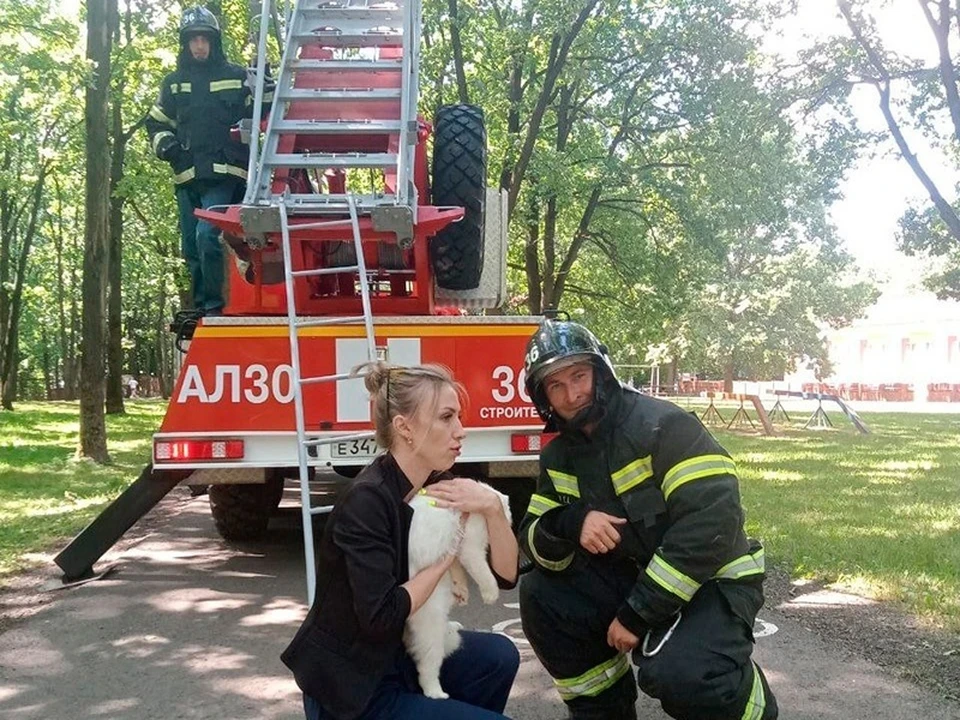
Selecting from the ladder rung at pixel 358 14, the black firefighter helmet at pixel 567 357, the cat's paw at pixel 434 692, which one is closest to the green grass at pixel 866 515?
the black firefighter helmet at pixel 567 357

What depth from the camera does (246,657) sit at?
13.4 feet

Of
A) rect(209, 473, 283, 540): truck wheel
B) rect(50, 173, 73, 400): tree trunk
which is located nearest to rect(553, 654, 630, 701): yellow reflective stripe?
rect(209, 473, 283, 540): truck wheel

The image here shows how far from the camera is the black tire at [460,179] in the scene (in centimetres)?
544

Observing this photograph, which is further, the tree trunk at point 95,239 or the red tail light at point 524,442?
the tree trunk at point 95,239

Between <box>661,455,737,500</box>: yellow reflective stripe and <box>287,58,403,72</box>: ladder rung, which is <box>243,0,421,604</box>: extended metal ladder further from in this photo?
<box>661,455,737,500</box>: yellow reflective stripe

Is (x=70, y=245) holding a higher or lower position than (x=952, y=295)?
higher

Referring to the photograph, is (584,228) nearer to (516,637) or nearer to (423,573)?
(516,637)

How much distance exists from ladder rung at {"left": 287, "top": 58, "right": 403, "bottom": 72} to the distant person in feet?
10.7

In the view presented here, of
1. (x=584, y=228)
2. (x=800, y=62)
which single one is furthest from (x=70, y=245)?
(x=800, y=62)

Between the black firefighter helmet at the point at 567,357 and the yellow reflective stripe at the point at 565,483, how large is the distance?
190mm

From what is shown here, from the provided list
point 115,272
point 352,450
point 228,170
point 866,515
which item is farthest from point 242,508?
point 115,272

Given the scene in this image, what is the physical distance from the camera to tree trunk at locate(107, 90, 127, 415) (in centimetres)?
1828

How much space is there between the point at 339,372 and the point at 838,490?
6828mm

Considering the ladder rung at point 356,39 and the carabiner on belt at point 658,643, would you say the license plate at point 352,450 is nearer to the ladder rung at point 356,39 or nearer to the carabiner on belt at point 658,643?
the ladder rung at point 356,39
